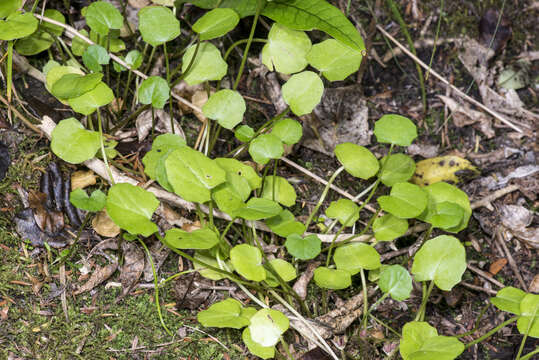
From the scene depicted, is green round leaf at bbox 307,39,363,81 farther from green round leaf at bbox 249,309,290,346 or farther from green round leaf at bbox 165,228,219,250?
green round leaf at bbox 249,309,290,346

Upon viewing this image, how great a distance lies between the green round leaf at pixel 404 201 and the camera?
1.70 meters

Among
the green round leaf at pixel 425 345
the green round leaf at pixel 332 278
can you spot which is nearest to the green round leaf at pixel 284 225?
the green round leaf at pixel 332 278

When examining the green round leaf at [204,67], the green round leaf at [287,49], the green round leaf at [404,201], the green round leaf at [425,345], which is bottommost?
the green round leaf at [425,345]

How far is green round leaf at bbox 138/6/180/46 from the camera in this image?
1.79 m

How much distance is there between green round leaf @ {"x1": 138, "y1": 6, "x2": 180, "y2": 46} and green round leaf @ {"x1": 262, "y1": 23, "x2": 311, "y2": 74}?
36 cm

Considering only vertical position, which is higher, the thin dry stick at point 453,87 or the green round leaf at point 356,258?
the thin dry stick at point 453,87

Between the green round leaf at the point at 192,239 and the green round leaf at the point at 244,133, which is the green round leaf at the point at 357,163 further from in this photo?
the green round leaf at the point at 192,239

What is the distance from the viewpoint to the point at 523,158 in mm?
2377

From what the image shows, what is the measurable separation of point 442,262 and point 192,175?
894mm

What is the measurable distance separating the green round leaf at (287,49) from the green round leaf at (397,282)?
805 millimetres

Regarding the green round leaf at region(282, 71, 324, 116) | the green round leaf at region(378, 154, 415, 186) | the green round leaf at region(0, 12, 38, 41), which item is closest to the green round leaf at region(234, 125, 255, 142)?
the green round leaf at region(282, 71, 324, 116)

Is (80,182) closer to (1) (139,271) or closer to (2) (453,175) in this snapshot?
(1) (139,271)

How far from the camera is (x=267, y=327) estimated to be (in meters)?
1.58

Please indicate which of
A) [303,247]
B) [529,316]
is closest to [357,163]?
[303,247]
